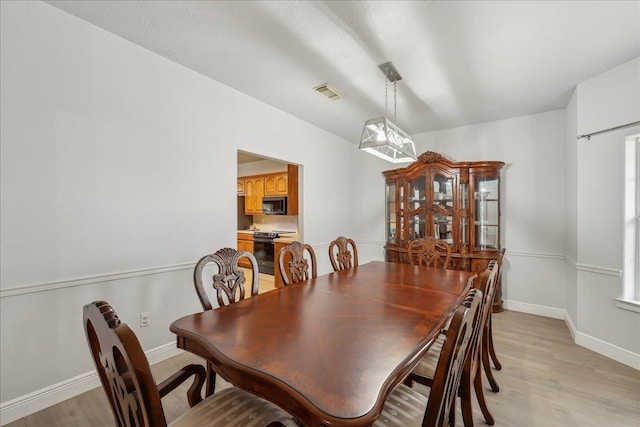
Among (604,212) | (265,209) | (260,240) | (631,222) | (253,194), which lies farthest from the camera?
(253,194)

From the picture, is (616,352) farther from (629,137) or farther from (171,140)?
(171,140)

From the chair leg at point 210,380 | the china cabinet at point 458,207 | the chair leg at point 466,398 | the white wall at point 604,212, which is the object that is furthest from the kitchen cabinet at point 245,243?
the white wall at point 604,212

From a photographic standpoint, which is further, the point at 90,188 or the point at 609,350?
the point at 609,350

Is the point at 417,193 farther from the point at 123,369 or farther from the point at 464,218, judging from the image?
the point at 123,369

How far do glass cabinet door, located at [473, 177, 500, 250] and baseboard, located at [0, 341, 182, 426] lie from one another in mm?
4154

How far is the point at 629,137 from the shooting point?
2428 mm

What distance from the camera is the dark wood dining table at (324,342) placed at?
2.75ft

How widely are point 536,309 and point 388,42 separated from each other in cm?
367

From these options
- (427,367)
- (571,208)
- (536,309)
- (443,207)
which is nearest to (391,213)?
(443,207)

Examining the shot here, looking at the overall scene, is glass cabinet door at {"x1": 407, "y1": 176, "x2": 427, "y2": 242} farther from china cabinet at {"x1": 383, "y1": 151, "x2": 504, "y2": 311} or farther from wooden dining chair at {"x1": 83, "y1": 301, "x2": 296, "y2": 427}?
wooden dining chair at {"x1": 83, "y1": 301, "x2": 296, "y2": 427}

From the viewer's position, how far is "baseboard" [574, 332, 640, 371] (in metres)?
2.34

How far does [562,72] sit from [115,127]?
3.81 metres

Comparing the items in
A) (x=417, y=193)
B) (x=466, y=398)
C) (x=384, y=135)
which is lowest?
(x=466, y=398)

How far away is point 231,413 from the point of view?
1150 millimetres
